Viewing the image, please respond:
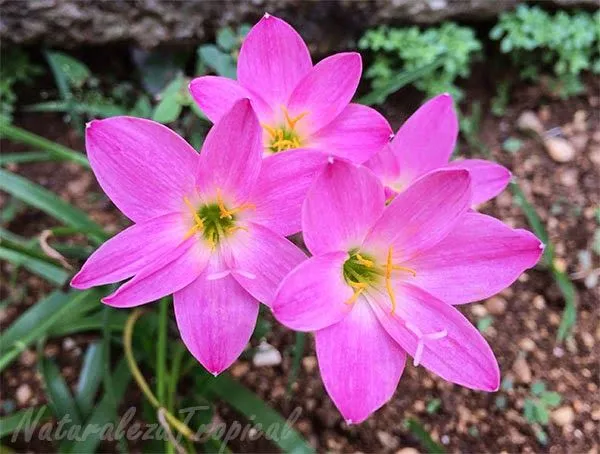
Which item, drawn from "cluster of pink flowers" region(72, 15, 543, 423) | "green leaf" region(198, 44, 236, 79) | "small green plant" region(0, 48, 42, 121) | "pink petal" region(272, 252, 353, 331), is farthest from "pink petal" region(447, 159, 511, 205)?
"small green plant" region(0, 48, 42, 121)

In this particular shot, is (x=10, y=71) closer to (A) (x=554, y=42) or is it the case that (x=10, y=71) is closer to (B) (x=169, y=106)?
(B) (x=169, y=106)

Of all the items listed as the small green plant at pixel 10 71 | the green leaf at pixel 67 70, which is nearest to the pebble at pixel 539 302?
the green leaf at pixel 67 70

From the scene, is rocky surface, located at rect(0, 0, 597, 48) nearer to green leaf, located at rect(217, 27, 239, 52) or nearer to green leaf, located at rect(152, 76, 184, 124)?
green leaf, located at rect(217, 27, 239, 52)

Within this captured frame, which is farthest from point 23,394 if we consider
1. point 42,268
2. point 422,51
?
point 422,51

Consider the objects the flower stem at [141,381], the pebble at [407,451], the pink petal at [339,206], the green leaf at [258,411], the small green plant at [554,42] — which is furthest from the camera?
the small green plant at [554,42]

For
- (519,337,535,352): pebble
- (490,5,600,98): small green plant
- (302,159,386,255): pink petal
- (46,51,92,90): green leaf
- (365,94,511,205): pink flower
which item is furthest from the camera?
(490,5,600,98): small green plant

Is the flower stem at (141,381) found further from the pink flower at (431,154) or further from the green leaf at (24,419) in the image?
the pink flower at (431,154)

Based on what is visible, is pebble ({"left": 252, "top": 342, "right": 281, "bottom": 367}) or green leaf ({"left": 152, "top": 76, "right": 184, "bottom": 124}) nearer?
green leaf ({"left": 152, "top": 76, "right": 184, "bottom": 124})
